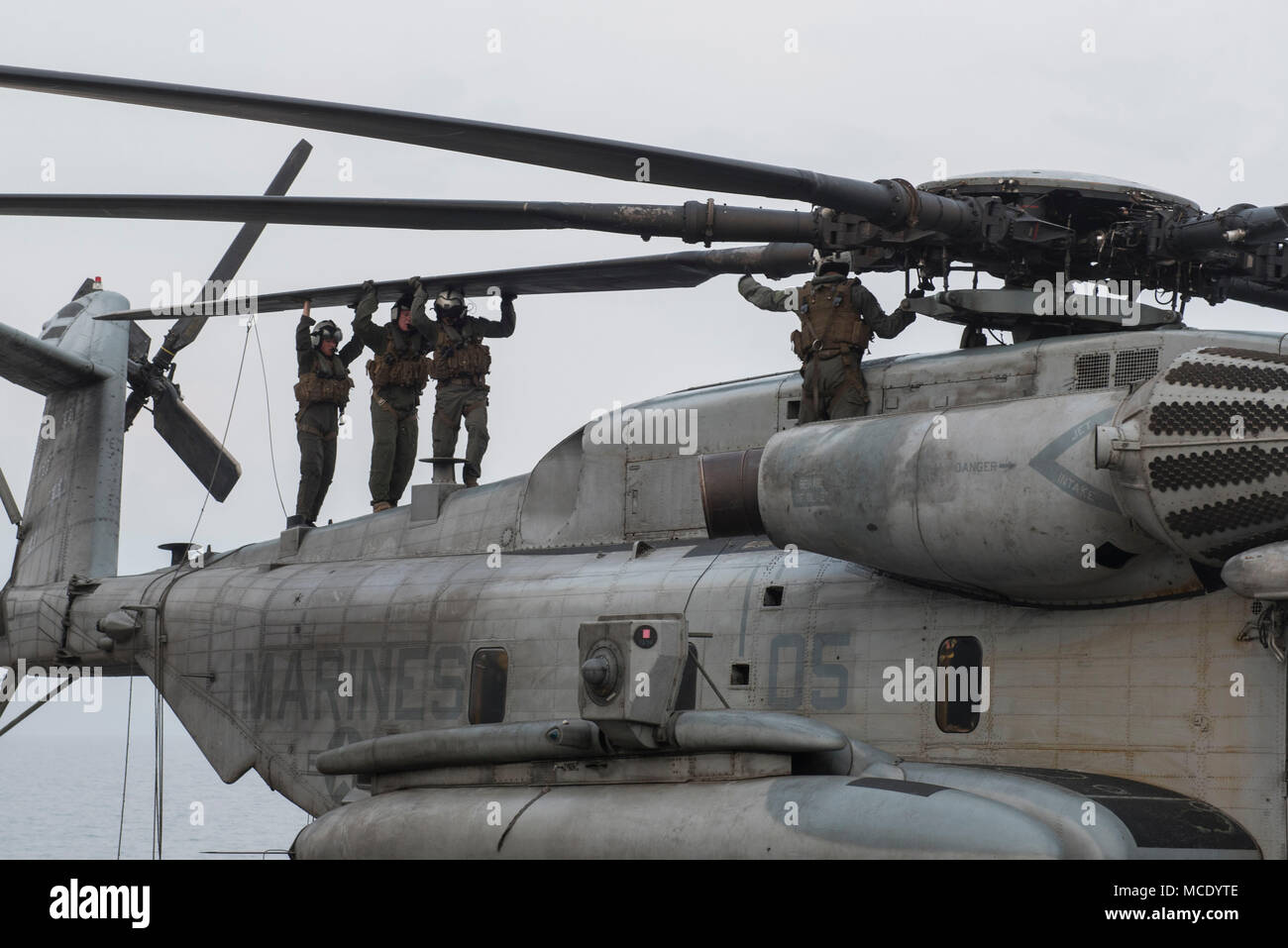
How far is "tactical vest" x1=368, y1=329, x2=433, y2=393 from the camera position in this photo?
12918mm

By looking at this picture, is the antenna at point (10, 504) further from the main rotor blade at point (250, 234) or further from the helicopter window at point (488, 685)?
the helicopter window at point (488, 685)

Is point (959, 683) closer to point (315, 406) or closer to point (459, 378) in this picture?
point (459, 378)

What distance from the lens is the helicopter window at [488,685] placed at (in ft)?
33.1

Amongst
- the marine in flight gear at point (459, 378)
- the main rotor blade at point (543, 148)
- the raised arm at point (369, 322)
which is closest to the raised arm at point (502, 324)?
the marine in flight gear at point (459, 378)

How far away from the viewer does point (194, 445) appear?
15.5 meters

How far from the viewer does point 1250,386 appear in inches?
286

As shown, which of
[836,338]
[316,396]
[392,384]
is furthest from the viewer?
[316,396]

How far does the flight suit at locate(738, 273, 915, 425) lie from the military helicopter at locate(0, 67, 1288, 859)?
15 centimetres

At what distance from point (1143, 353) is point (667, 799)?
3439mm

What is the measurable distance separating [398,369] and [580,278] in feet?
5.67

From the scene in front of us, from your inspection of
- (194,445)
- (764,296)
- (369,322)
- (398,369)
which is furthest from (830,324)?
(194,445)

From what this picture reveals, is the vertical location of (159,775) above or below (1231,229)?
below
